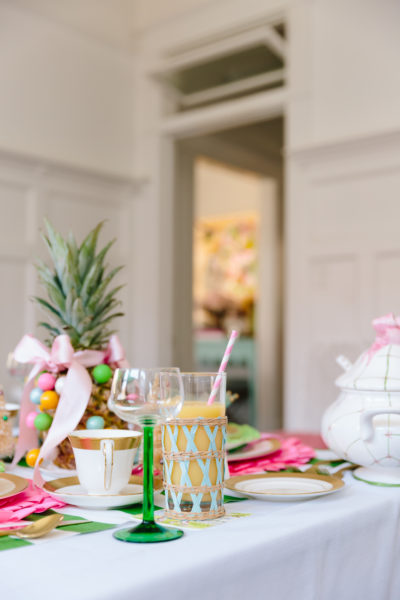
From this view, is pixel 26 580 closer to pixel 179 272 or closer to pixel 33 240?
pixel 33 240

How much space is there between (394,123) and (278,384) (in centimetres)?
312

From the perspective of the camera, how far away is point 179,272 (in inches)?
181

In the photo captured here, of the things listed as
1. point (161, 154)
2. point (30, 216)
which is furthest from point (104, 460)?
point (161, 154)

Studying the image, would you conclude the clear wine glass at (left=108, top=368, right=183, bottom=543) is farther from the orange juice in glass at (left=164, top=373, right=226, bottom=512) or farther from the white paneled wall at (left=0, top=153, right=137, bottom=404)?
the white paneled wall at (left=0, top=153, right=137, bottom=404)

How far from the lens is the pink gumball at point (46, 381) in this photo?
1260 mm

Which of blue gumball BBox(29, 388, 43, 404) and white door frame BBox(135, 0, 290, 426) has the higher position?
white door frame BBox(135, 0, 290, 426)

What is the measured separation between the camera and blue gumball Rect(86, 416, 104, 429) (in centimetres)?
121

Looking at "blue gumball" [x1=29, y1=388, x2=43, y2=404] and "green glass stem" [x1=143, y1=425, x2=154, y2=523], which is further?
"blue gumball" [x1=29, y1=388, x2=43, y2=404]

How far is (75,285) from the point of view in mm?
1278

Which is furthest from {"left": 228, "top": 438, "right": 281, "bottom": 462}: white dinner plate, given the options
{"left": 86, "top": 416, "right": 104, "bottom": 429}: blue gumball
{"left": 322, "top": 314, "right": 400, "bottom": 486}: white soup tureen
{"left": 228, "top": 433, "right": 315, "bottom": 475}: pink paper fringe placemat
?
{"left": 86, "top": 416, "right": 104, "bottom": 429}: blue gumball

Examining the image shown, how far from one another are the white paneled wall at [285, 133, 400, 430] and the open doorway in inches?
45.9

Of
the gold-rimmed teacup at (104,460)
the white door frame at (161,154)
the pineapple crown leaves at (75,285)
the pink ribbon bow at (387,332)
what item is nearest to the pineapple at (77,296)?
the pineapple crown leaves at (75,285)

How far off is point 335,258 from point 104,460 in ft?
8.77

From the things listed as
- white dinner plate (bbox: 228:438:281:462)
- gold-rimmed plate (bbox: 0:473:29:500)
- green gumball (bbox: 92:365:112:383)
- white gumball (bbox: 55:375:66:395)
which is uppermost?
green gumball (bbox: 92:365:112:383)
